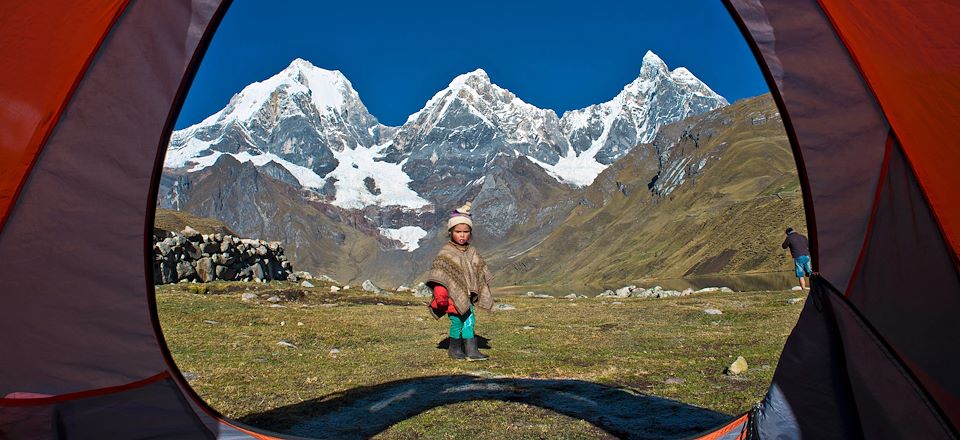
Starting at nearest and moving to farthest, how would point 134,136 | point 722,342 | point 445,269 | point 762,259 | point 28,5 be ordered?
point 28,5
point 134,136
point 445,269
point 722,342
point 762,259

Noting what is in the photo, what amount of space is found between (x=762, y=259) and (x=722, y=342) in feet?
411

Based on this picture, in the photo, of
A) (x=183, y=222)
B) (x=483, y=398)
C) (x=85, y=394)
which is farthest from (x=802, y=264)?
(x=183, y=222)

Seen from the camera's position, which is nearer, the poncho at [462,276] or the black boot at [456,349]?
the poncho at [462,276]

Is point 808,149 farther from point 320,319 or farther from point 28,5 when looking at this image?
point 320,319

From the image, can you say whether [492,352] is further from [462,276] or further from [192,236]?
[192,236]

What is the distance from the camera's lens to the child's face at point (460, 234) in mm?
11203

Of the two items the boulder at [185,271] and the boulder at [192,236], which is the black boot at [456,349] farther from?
the boulder at [192,236]

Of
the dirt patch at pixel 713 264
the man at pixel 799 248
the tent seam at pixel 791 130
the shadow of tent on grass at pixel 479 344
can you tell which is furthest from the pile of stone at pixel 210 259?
the dirt patch at pixel 713 264

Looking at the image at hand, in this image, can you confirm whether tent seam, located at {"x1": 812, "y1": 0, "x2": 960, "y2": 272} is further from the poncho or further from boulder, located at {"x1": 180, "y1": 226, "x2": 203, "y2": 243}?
boulder, located at {"x1": 180, "y1": 226, "x2": 203, "y2": 243}

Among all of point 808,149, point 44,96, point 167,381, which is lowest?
point 167,381

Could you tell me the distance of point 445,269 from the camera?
431 inches

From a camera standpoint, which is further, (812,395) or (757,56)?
(757,56)

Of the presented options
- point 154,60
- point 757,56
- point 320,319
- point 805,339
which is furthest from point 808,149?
point 320,319

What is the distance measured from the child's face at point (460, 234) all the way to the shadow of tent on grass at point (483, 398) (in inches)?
102
